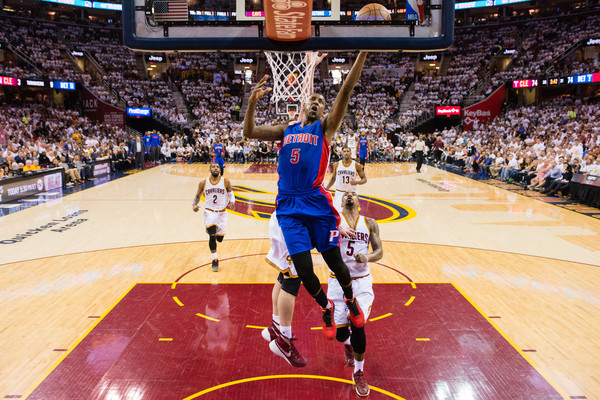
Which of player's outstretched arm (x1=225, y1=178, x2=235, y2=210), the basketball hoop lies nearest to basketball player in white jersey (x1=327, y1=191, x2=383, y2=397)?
player's outstretched arm (x1=225, y1=178, x2=235, y2=210)

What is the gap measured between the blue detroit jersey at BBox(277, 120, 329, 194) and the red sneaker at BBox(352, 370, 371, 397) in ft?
5.36

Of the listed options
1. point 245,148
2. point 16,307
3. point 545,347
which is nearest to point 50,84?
point 245,148

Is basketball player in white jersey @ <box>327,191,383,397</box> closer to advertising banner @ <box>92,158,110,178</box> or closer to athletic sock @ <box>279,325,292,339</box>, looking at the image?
athletic sock @ <box>279,325,292,339</box>

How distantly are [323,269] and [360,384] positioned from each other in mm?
3291

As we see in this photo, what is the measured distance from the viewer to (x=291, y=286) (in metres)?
3.66

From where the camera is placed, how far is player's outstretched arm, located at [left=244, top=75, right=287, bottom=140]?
343cm

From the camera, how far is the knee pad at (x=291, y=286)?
3.64 metres

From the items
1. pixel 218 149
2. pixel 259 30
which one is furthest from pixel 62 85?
pixel 259 30

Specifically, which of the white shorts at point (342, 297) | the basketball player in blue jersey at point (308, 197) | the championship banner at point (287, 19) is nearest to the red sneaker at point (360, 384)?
the white shorts at point (342, 297)

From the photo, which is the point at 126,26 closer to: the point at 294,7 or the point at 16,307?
the point at 294,7

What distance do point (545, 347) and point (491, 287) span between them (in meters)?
1.70

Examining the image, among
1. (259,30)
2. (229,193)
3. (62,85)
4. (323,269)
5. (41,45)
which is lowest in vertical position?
(323,269)

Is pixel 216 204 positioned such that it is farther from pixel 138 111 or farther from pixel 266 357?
pixel 138 111

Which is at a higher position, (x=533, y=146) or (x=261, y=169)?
(x=533, y=146)
